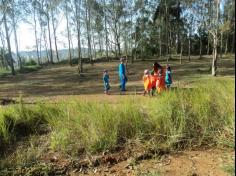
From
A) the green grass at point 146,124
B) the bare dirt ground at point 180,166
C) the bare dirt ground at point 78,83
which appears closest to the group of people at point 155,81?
the bare dirt ground at point 78,83

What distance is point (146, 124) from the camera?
23.2ft

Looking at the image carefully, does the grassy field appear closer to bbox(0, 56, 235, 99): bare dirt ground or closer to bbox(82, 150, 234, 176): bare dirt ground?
bbox(82, 150, 234, 176): bare dirt ground

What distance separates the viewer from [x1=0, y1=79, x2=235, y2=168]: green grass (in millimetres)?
6762

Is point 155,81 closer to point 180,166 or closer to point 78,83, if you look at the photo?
point 180,166

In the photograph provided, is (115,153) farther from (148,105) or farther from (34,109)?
(34,109)

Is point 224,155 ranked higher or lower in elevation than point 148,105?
lower

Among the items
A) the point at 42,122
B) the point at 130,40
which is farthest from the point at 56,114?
the point at 130,40

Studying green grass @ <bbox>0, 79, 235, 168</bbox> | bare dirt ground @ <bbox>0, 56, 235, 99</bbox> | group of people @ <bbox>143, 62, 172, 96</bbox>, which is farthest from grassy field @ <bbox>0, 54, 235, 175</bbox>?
bare dirt ground @ <bbox>0, 56, 235, 99</bbox>

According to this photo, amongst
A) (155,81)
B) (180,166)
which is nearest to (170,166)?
(180,166)

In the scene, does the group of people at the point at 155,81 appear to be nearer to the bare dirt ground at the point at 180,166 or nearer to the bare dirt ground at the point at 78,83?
the bare dirt ground at the point at 78,83

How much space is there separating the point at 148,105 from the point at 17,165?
2.83 meters

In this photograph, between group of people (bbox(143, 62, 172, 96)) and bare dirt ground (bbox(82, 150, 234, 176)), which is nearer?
bare dirt ground (bbox(82, 150, 234, 176))

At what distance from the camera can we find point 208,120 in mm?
6855

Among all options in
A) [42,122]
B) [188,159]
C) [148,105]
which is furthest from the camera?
[42,122]
